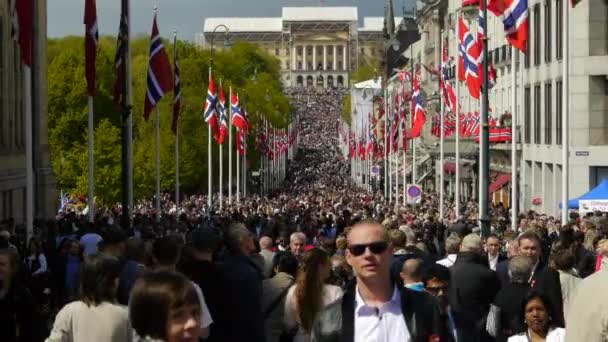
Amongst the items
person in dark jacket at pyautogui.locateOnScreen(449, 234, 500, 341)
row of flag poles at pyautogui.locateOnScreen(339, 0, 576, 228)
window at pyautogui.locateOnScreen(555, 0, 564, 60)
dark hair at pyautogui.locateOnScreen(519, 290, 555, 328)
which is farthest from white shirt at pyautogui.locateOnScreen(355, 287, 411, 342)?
window at pyautogui.locateOnScreen(555, 0, 564, 60)

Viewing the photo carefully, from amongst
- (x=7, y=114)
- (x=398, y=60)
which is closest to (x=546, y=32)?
(x=7, y=114)

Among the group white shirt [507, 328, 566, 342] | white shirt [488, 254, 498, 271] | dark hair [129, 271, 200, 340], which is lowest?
white shirt [488, 254, 498, 271]

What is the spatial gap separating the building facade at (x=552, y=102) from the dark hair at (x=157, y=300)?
24.0 metres

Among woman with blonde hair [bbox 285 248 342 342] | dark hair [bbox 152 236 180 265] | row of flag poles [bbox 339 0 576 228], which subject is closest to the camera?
woman with blonde hair [bbox 285 248 342 342]

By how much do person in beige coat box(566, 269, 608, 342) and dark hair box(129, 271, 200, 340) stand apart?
1.63 metres

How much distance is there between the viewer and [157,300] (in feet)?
20.5

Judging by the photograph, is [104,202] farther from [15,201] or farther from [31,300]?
[31,300]

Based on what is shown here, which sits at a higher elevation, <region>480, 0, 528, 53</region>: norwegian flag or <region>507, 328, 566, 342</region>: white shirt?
<region>480, 0, 528, 53</region>: norwegian flag

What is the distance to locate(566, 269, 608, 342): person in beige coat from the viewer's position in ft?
21.1

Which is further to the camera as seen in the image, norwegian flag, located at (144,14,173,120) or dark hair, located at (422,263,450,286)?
norwegian flag, located at (144,14,173,120)

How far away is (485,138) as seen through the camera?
27031 mm

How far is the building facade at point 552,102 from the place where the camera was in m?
38.3

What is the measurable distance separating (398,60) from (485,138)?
309ft

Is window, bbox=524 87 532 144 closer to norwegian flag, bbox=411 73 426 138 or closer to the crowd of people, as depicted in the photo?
norwegian flag, bbox=411 73 426 138
